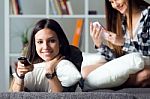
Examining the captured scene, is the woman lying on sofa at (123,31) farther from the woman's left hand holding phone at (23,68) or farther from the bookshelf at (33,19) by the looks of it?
the woman's left hand holding phone at (23,68)

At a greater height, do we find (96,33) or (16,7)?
(16,7)

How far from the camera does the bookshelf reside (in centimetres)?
235

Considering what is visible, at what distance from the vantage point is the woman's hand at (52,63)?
2051mm

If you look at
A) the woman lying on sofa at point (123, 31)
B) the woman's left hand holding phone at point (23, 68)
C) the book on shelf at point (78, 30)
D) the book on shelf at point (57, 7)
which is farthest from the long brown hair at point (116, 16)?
the woman's left hand holding phone at point (23, 68)

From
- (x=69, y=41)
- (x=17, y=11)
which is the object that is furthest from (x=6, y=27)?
(x=69, y=41)

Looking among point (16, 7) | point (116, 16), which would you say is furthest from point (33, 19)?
point (116, 16)

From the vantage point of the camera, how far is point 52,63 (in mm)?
2088

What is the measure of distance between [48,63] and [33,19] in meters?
0.41

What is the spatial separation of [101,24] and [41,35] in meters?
0.44

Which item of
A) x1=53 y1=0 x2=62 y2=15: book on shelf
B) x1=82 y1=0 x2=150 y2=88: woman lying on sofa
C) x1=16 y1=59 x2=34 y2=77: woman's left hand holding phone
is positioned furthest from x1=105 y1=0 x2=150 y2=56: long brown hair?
x1=16 y1=59 x2=34 y2=77: woman's left hand holding phone

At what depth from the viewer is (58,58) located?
2.11 m

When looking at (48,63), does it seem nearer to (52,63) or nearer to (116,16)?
(52,63)

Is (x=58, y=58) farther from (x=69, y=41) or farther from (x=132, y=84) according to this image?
(x=132, y=84)

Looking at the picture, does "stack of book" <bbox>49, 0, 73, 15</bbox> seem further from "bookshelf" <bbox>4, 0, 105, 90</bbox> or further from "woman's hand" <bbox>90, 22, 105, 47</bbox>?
"woman's hand" <bbox>90, 22, 105, 47</bbox>
